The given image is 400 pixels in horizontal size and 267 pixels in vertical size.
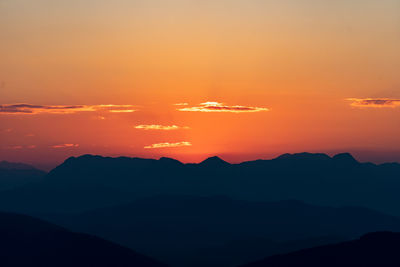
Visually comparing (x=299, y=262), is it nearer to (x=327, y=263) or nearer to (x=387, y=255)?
(x=327, y=263)

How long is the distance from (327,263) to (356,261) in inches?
388

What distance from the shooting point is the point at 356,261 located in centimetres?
19150

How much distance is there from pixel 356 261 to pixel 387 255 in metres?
10.5

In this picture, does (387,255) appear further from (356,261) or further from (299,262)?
(299,262)

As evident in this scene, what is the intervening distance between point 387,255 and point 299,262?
3041 cm

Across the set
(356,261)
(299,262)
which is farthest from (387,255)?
(299,262)

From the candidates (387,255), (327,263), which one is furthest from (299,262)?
(387,255)

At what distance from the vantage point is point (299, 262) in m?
199

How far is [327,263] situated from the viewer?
194250 millimetres

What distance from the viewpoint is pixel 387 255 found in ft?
618
